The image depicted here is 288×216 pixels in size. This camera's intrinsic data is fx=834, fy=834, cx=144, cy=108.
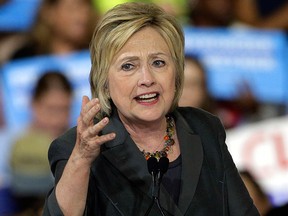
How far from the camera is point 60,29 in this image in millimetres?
5191

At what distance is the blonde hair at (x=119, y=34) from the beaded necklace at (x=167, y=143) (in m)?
0.14

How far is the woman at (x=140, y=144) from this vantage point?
195 centimetres

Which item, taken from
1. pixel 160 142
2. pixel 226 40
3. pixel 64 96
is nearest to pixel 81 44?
pixel 64 96

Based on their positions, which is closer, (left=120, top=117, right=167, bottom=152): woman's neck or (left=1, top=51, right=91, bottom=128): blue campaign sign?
(left=120, top=117, right=167, bottom=152): woman's neck

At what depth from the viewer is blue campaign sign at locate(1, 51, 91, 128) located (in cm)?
511

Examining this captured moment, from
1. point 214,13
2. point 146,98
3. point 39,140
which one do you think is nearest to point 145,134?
point 146,98

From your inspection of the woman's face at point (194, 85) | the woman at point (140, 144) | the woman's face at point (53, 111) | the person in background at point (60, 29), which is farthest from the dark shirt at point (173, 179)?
the person in background at point (60, 29)

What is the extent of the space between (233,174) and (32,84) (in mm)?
3185

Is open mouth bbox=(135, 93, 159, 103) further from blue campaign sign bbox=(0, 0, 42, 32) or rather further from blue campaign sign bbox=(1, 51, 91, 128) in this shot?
blue campaign sign bbox=(0, 0, 42, 32)

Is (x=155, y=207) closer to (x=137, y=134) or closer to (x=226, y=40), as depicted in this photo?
(x=137, y=134)

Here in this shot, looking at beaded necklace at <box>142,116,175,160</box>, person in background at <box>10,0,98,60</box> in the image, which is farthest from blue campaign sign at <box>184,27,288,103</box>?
beaded necklace at <box>142,116,175,160</box>

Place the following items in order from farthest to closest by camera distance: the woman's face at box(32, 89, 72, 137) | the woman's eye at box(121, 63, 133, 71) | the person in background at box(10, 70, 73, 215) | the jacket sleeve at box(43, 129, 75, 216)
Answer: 1. the woman's face at box(32, 89, 72, 137)
2. the person in background at box(10, 70, 73, 215)
3. the woman's eye at box(121, 63, 133, 71)
4. the jacket sleeve at box(43, 129, 75, 216)

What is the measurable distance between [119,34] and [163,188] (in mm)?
381

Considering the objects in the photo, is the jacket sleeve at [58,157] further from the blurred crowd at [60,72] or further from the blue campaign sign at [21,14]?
the blue campaign sign at [21,14]
